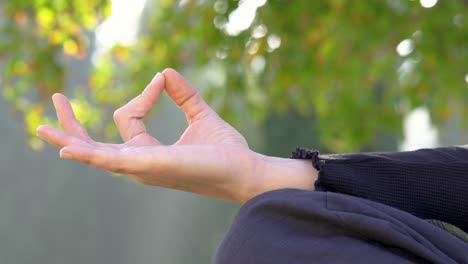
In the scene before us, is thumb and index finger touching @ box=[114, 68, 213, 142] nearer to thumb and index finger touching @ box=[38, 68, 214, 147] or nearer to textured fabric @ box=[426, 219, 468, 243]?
thumb and index finger touching @ box=[38, 68, 214, 147]

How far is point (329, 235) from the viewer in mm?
1309

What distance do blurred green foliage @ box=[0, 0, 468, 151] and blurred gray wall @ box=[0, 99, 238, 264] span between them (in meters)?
4.91

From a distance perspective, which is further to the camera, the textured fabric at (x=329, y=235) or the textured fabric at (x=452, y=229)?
the textured fabric at (x=452, y=229)

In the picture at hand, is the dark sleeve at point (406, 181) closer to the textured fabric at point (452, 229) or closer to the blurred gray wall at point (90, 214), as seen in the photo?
the textured fabric at point (452, 229)

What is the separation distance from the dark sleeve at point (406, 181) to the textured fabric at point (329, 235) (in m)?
0.16

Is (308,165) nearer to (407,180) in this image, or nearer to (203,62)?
(407,180)

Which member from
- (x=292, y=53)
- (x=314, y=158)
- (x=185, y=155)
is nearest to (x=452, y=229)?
(x=314, y=158)

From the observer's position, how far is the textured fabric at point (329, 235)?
1281 mm

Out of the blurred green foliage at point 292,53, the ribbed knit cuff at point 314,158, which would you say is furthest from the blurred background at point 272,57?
the ribbed knit cuff at point 314,158

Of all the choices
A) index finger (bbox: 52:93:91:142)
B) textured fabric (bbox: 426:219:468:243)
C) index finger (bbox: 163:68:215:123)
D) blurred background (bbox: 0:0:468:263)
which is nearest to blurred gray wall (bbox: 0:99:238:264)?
blurred background (bbox: 0:0:468:263)

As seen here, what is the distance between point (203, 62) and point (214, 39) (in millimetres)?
239

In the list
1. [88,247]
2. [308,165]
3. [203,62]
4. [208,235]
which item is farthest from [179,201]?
[308,165]

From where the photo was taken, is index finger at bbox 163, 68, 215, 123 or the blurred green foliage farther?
the blurred green foliage

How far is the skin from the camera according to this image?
4.52 ft
